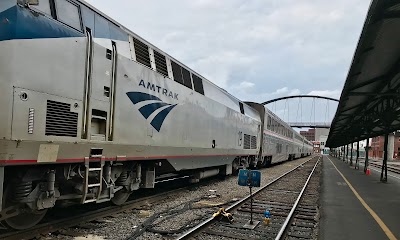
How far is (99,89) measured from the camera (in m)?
6.57

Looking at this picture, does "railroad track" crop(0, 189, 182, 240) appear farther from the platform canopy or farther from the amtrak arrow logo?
the platform canopy

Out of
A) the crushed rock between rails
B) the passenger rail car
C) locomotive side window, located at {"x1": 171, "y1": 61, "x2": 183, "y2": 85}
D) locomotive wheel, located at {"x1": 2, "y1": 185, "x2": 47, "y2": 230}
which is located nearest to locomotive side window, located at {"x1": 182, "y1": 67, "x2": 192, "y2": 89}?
locomotive side window, located at {"x1": 171, "y1": 61, "x2": 183, "y2": 85}

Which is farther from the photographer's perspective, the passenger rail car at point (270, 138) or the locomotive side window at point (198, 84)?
the passenger rail car at point (270, 138)

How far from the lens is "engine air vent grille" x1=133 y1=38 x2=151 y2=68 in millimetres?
8149

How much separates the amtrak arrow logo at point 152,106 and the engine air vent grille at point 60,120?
1.77 meters

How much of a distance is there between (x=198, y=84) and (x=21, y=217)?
23.6 ft

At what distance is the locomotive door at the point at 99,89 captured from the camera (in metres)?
6.27

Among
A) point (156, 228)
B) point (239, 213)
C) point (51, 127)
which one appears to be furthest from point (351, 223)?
point (51, 127)

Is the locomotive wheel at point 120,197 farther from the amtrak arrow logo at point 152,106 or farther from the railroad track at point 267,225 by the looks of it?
the railroad track at point 267,225

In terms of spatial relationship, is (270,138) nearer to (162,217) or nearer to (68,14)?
(162,217)

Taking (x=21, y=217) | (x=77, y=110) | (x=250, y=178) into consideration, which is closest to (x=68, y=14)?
(x=77, y=110)

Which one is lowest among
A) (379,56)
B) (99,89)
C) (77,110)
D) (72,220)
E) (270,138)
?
(72,220)

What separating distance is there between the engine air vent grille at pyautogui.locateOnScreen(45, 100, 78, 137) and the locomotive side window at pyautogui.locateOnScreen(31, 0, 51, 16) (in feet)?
4.57

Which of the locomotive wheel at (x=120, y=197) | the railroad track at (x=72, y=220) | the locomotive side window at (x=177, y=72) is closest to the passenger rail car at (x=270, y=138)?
the locomotive side window at (x=177, y=72)
